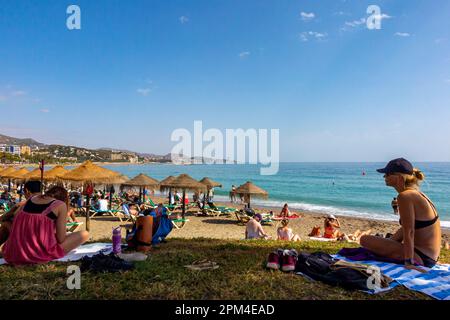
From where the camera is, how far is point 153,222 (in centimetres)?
593

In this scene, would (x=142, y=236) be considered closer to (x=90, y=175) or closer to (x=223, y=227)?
(x=90, y=175)

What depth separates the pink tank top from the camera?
4109 mm

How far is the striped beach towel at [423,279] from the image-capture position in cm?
331

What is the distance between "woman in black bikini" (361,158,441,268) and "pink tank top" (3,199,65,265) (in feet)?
15.5

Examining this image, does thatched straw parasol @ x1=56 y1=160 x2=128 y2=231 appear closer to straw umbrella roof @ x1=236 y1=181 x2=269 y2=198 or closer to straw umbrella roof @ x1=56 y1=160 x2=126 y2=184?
straw umbrella roof @ x1=56 y1=160 x2=126 y2=184

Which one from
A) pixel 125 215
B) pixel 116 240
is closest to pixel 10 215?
pixel 116 240

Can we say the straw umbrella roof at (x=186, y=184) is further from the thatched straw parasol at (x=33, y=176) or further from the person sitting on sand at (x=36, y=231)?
the person sitting on sand at (x=36, y=231)

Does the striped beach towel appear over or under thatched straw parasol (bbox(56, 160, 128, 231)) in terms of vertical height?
under

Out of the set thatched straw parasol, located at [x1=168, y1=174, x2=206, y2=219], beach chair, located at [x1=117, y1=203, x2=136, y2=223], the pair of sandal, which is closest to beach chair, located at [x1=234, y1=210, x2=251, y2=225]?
thatched straw parasol, located at [x1=168, y1=174, x2=206, y2=219]

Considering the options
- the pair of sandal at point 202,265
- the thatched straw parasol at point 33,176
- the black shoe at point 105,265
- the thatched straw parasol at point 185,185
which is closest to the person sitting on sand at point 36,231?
the black shoe at point 105,265

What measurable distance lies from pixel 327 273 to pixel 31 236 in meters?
4.05
